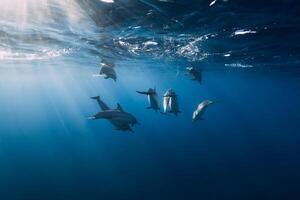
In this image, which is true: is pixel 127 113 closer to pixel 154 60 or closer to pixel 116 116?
pixel 116 116

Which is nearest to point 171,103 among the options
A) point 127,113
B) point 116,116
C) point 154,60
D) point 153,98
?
point 153,98

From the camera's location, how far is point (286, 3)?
975 cm

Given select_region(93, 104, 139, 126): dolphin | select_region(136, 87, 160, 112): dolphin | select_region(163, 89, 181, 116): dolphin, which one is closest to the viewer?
select_region(93, 104, 139, 126): dolphin

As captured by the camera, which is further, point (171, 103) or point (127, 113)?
point (171, 103)

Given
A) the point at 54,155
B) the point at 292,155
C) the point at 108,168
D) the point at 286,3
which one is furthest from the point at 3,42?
the point at 292,155

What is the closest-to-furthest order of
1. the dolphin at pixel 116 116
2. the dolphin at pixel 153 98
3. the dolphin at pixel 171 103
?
Answer: 1. the dolphin at pixel 116 116
2. the dolphin at pixel 153 98
3. the dolphin at pixel 171 103

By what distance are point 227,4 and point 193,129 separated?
44845 mm

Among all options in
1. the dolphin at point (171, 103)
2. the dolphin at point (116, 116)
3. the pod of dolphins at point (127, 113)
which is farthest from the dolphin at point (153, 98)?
the dolphin at point (116, 116)

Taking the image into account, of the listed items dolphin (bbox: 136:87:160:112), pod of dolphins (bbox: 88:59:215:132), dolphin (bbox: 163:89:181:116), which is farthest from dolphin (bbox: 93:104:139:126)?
dolphin (bbox: 163:89:181:116)

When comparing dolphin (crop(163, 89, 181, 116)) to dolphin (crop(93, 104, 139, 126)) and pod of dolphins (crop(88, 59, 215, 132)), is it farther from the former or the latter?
dolphin (crop(93, 104, 139, 126))

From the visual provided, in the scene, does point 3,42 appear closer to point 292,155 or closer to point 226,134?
point 292,155

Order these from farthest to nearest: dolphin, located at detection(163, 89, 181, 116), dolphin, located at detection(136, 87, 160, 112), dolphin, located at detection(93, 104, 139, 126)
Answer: dolphin, located at detection(163, 89, 181, 116) → dolphin, located at detection(136, 87, 160, 112) → dolphin, located at detection(93, 104, 139, 126)

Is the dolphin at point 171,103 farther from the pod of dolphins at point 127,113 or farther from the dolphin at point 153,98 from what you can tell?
the dolphin at point 153,98

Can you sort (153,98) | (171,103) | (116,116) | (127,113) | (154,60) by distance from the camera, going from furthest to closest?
(154,60)
(171,103)
(153,98)
(127,113)
(116,116)
